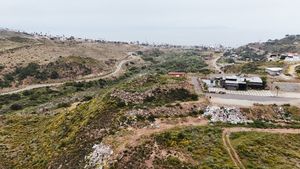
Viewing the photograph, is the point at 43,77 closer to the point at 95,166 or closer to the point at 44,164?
the point at 44,164

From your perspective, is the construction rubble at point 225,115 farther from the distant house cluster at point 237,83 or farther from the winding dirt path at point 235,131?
the distant house cluster at point 237,83

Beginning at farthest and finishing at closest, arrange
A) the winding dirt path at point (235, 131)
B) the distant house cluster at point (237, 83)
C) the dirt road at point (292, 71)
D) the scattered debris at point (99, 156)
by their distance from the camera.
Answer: the dirt road at point (292, 71), the distant house cluster at point (237, 83), the winding dirt path at point (235, 131), the scattered debris at point (99, 156)

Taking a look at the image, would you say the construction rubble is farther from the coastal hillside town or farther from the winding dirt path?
the winding dirt path

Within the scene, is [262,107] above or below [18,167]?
above

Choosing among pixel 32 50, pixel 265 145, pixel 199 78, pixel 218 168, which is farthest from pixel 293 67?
pixel 32 50

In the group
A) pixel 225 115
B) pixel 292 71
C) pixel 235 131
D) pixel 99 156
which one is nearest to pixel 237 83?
pixel 225 115

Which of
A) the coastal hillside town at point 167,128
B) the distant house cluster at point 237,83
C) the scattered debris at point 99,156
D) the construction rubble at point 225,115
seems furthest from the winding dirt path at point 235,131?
the distant house cluster at point 237,83
